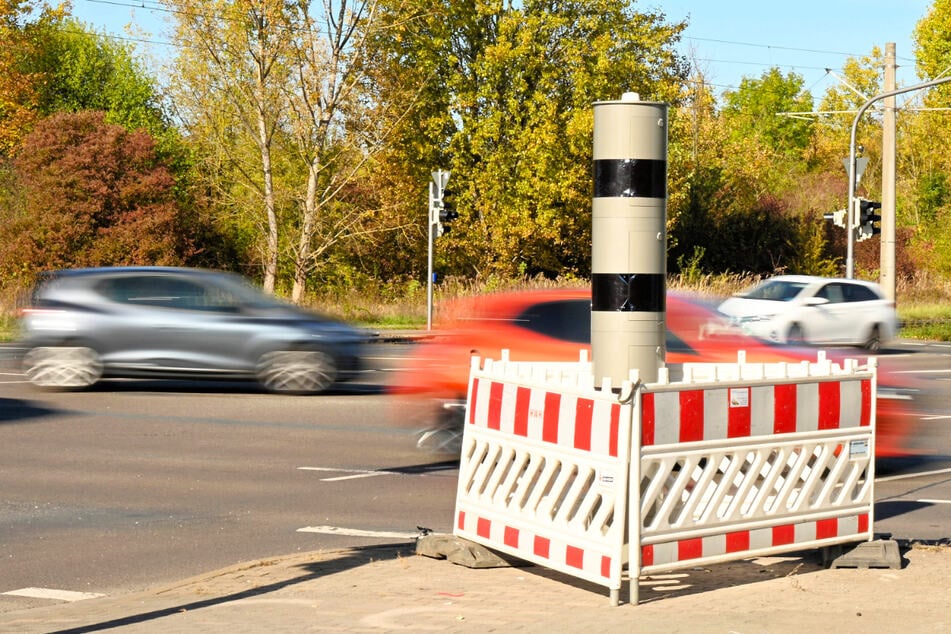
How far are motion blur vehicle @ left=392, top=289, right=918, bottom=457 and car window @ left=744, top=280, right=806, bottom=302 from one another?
14.3 meters

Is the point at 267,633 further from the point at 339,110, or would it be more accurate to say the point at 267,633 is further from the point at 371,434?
the point at 339,110

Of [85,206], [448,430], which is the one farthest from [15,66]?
[448,430]

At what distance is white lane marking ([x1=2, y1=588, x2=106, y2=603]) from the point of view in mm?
6812

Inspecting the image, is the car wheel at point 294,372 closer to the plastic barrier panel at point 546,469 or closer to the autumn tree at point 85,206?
the plastic barrier panel at point 546,469

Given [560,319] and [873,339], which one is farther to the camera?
[873,339]

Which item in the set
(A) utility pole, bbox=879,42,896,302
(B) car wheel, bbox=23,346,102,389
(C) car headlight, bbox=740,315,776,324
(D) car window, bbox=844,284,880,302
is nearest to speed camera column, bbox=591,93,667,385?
(B) car wheel, bbox=23,346,102,389

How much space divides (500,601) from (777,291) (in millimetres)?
20836

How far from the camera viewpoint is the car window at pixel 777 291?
2595cm

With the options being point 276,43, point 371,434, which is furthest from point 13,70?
point 371,434

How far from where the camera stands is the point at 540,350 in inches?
450

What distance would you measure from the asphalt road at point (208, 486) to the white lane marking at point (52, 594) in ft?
0.12

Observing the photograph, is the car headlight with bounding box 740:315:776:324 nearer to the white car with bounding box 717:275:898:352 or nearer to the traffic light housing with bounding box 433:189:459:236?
the white car with bounding box 717:275:898:352

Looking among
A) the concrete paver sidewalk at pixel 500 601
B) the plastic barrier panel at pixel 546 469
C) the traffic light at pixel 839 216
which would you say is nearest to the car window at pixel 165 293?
the concrete paver sidewalk at pixel 500 601

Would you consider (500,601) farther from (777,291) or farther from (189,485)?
(777,291)
